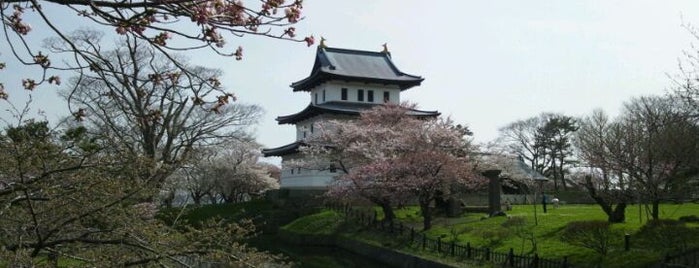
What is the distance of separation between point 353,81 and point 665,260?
30425 millimetres

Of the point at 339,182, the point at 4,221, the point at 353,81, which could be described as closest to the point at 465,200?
the point at 339,182

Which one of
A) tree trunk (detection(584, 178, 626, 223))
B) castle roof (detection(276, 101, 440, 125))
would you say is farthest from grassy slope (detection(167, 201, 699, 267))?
castle roof (detection(276, 101, 440, 125))

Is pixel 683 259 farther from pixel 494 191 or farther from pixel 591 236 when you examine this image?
pixel 494 191

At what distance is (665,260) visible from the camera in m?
12.7

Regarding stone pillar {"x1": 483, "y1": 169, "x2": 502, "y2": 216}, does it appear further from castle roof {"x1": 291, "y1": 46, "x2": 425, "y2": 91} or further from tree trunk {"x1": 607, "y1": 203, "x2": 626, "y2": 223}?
castle roof {"x1": 291, "y1": 46, "x2": 425, "y2": 91}

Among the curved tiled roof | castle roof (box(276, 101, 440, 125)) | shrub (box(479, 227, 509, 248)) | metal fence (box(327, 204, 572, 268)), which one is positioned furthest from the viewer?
the curved tiled roof

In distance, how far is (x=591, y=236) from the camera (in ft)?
53.5

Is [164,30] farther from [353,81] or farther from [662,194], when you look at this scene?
[353,81]

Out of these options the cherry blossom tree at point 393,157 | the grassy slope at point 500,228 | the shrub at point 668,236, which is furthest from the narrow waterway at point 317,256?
the shrub at point 668,236

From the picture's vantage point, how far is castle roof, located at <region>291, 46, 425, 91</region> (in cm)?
4147

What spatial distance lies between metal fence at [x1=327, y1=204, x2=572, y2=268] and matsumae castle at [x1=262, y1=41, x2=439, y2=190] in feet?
35.9

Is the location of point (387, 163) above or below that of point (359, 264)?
above

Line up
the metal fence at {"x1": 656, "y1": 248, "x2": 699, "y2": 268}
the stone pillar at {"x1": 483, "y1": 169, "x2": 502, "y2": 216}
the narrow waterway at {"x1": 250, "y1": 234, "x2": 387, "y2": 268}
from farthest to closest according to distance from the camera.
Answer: the stone pillar at {"x1": 483, "y1": 169, "x2": 502, "y2": 216} < the narrow waterway at {"x1": 250, "y1": 234, "x2": 387, "y2": 268} < the metal fence at {"x1": 656, "y1": 248, "x2": 699, "y2": 268}

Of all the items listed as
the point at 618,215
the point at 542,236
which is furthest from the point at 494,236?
the point at 618,215
